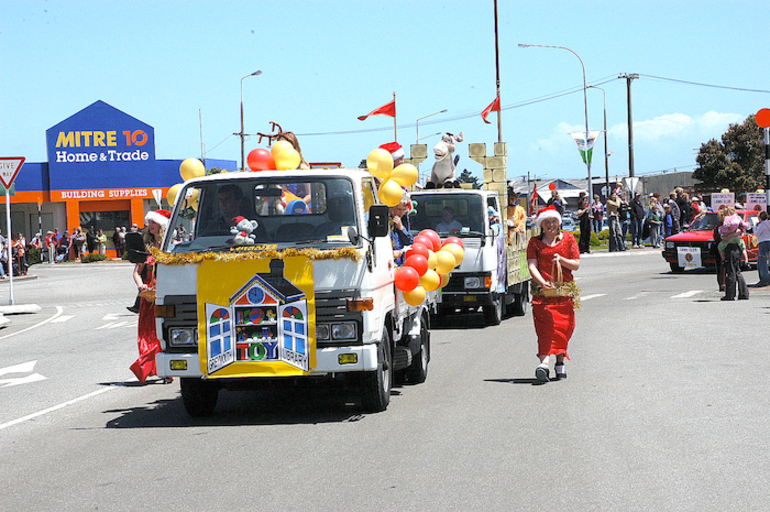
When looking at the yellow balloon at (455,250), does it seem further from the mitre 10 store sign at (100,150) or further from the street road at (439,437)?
the mitre 10 store sign at (100,150)

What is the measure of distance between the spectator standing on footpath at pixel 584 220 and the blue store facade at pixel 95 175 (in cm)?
Answer: 2652

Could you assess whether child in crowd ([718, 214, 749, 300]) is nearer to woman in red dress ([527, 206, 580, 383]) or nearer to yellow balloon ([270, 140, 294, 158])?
woman in red dress ([527, 206, 580, 383])

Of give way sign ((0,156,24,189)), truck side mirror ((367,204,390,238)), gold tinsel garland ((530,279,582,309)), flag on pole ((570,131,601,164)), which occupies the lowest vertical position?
gold tinsel garland ((530,279,582,309))

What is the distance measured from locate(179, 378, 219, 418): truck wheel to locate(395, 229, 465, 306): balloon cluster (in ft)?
6.48

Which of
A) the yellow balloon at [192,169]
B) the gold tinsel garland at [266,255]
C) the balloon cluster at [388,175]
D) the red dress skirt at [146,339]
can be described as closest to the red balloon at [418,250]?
the balloon cluster at [388,175]

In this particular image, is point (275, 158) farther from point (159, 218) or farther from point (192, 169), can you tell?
point (159, 218)

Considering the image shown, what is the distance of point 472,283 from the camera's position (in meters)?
15.8

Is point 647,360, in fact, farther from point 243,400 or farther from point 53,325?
point 53,325

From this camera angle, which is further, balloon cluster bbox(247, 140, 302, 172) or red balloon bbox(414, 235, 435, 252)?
red balloon bbox(414, 235, 435, 252)

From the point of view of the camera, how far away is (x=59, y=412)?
9.60 meters

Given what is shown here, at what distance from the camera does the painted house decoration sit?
26.8 ft

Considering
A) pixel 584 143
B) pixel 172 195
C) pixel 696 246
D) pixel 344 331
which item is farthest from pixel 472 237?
pixel 584 143

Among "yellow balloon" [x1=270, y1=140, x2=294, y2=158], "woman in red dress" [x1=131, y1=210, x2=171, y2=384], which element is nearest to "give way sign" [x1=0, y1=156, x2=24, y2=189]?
Result: "woman in red dress" [x1=131, y1=210, x2=171, y2=384]

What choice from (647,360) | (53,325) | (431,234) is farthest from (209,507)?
(53,325)
